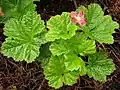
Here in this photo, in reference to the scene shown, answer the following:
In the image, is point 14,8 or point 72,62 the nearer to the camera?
point 72,62

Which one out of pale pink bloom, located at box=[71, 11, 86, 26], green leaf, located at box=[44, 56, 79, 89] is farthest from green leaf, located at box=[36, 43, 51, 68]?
pale pink bloom, located at box=[71, 11, 86, 26]

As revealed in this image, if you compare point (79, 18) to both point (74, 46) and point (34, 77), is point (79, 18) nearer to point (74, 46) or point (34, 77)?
point (74, 46)

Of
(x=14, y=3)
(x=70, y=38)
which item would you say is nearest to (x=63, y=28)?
(x=70, y=38)

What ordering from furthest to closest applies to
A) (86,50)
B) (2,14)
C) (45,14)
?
(45,14) → (2,14) → (86,50)

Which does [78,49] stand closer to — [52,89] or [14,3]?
[52,89]

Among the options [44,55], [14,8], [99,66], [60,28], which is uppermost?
[14,8]

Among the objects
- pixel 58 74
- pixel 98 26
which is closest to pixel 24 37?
pixel 58 74

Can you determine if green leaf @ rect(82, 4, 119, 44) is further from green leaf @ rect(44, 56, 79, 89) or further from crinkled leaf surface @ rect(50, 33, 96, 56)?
green leaf @ rect(44, 56, 79, 89)
